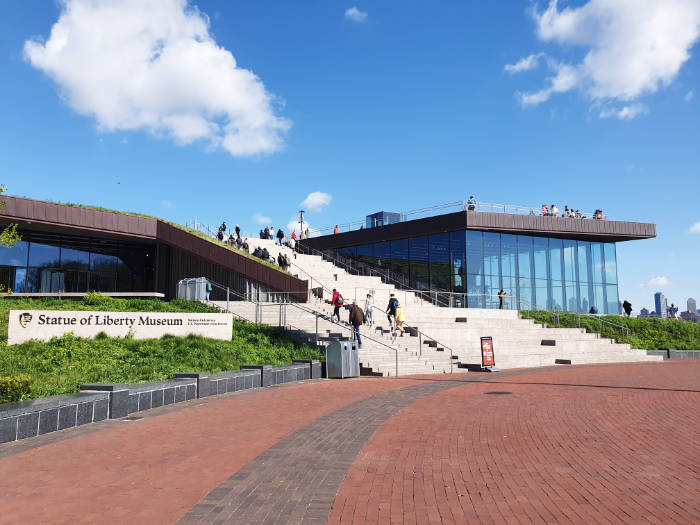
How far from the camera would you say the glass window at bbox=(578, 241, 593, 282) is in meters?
38.8

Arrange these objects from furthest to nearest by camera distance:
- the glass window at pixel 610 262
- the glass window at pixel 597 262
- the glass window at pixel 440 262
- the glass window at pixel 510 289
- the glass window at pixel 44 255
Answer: the glass window at pixel 610 262
the glass window at pixel 597 262
the glass window at pixel 440 262
the glass window at pixel 510 289
the glass window at pixel 44 255

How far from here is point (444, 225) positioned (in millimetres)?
35281

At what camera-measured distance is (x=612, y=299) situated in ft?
130

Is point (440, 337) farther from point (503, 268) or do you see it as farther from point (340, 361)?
→ point (503, 268)

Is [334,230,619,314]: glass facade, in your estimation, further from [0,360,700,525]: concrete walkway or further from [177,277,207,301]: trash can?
[0,360,700,525]: concrete walkway

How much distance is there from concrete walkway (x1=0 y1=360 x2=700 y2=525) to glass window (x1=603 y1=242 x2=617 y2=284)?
30.8 m

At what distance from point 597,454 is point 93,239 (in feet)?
113

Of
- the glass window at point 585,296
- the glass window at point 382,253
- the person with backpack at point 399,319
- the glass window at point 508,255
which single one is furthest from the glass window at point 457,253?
the person with backpack at point 399,319

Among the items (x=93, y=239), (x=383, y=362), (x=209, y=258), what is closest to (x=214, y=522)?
(x=383, y=362)

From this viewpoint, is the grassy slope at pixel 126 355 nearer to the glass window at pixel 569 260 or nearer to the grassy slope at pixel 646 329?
Answer: the grassy slope at pixel 646 329

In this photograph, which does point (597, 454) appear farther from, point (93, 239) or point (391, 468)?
point (93, 239)

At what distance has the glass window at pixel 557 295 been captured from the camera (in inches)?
1468

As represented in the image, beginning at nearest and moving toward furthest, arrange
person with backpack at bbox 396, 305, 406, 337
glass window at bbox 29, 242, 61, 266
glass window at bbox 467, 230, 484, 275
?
1. person with backpack at bbox 396, 305, 406, 337
2. glass window at bbox 29, 242, 61, 266
3. glass window at bbox 467, 230, 484, 275

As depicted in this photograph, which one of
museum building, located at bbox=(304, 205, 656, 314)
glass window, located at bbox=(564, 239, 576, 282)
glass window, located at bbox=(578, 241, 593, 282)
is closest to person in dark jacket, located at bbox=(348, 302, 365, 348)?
museum building, located at bbox=(304, 205, 656, 314)
